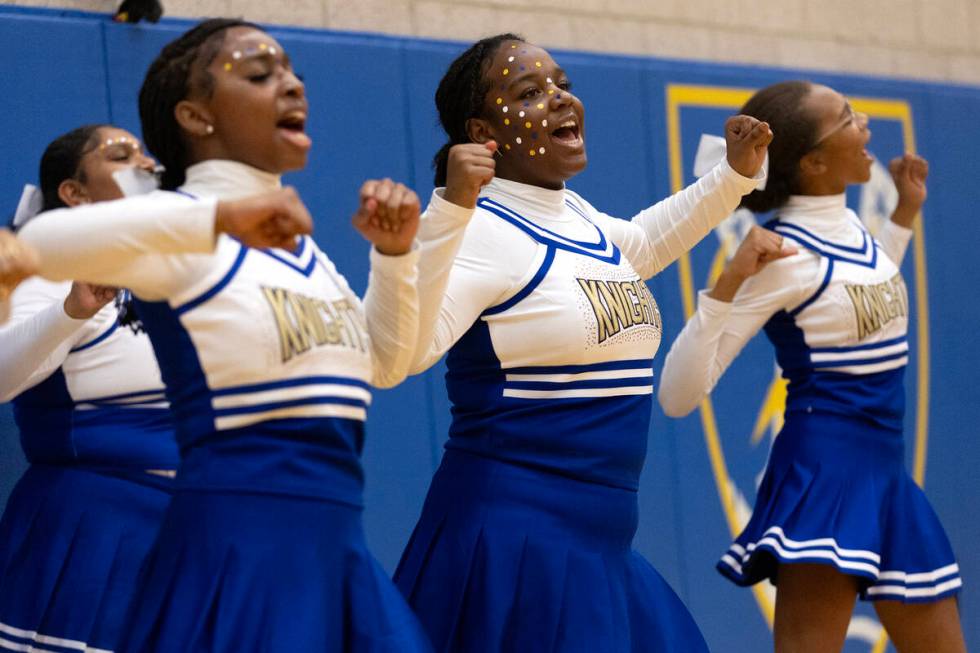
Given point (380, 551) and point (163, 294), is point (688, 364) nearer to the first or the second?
point (380, 551)

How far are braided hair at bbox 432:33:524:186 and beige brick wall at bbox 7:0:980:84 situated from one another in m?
1.35

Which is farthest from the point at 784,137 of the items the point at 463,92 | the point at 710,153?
the point at 463,92

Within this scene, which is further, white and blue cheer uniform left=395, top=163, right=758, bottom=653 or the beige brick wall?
the beige brick wall

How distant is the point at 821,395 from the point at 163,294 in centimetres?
206

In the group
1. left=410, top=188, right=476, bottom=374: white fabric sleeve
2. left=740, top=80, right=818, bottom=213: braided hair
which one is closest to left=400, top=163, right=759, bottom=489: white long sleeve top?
left=410, top=188, right=476, bottom=374: white fabric sleeve

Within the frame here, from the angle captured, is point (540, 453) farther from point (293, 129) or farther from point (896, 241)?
point (896, 241)

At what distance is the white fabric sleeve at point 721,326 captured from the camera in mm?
3689

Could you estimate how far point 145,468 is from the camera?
3.47 meters

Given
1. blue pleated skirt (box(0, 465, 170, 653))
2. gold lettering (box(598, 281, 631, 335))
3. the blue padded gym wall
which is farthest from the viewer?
the blue padded gym wall

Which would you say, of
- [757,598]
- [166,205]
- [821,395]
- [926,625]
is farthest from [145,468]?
[757,598]

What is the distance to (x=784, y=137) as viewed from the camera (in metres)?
4.11

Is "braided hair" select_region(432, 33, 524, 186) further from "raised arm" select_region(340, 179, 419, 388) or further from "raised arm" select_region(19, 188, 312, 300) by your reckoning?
"raised arm" select_region(19, 188, 312, 300)

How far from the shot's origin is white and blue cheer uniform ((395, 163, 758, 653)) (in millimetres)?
3002

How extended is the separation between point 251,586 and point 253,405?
0.89 feet
